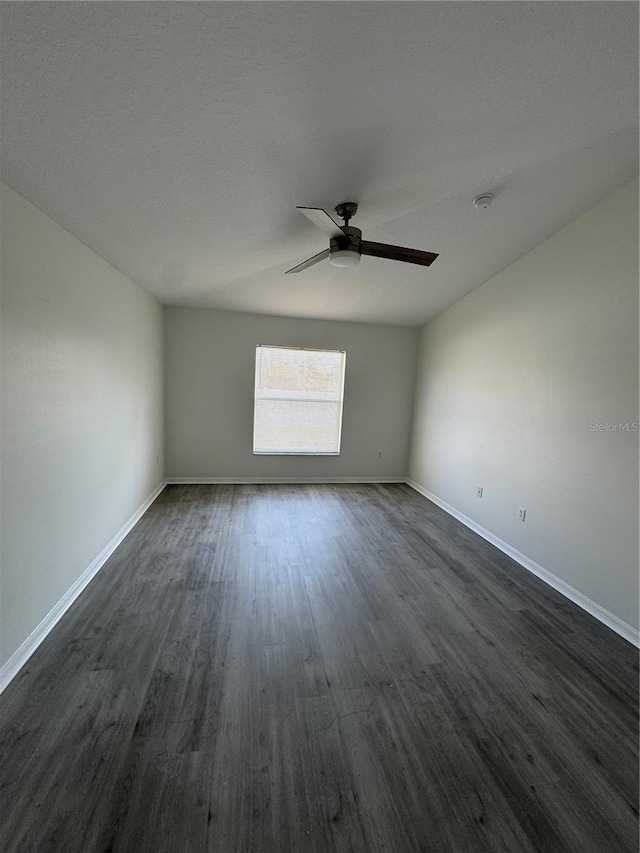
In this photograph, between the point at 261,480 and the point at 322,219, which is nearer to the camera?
the point at 322,219

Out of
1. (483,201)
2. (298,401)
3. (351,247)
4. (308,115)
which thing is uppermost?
(483,201)

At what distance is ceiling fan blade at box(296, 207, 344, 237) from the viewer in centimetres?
181

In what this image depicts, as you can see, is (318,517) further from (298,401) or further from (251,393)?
(251,393)

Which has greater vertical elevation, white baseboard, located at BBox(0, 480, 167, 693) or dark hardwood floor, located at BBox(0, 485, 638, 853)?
white baseboard, located at BBox(0, 480, 167, 693)

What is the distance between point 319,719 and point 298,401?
3.92m

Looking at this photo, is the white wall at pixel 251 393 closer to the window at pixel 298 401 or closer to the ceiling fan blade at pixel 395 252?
the window at pixel 298 401

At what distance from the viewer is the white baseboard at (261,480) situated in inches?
191

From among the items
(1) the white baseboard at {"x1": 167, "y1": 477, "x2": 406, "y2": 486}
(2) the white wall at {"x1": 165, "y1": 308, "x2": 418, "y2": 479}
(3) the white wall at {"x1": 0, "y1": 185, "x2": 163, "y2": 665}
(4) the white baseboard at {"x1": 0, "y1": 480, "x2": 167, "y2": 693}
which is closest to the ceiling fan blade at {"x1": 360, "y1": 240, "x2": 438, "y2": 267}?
(3) the white wall at {"x1": 0, "y1": 185, "x2": 163, "y2": 665}

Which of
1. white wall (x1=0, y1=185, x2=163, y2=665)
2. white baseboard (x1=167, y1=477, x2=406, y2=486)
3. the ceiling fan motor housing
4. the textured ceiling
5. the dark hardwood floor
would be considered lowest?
the dark hardwood floor

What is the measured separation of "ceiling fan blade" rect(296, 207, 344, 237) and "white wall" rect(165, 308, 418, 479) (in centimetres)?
278

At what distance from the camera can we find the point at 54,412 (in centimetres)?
201

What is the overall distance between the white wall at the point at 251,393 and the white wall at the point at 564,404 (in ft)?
4.49

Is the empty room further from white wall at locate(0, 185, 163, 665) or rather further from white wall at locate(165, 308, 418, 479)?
white wall at locate(165, 308, 418, 479)

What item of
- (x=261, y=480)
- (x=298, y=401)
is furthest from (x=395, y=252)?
(x=261, y=480)
